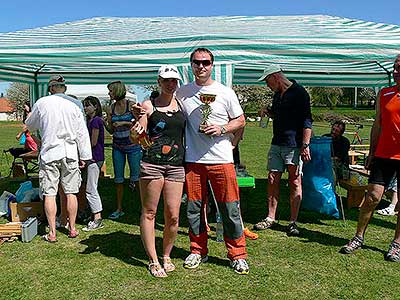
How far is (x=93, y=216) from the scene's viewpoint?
15.9 ft

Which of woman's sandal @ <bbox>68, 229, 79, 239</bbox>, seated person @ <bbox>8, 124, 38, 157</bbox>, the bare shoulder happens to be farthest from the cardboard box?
seated person @ <bbox>8, 124, 38, 157</bbox>

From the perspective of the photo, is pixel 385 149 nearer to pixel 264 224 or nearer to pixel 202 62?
pixel 264 224

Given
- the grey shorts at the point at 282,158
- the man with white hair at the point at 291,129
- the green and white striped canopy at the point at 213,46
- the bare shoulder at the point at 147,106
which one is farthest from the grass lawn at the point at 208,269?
the green and white striped canopy at the point at 213,46

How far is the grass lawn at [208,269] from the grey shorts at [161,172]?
0.81 metres

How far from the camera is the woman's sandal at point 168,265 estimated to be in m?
3.56

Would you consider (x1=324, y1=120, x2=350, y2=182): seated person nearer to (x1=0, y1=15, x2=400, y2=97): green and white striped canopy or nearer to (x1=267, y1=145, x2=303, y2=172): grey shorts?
(x1=0, y1=15, x2=400, y2=97): green and white striped canopy

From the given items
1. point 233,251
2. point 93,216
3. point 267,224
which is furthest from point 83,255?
point 267,224

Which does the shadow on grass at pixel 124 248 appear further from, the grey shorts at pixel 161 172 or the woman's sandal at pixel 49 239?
the grey shorts at pixel 161 172

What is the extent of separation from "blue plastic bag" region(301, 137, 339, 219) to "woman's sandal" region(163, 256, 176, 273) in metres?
2.26

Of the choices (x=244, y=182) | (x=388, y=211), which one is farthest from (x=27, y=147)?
(x=388, y=211)

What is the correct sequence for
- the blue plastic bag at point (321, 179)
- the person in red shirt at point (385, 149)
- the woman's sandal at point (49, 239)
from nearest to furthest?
the person in red shirt at point (385, 149), the woman's sandal at point (49, 239), the blue plastic bag at point (321, 179)

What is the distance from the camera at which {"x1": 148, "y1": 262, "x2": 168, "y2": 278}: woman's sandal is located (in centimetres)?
346

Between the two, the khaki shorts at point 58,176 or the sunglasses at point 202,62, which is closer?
the sunglasses at point 202,62

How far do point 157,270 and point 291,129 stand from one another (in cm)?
200
